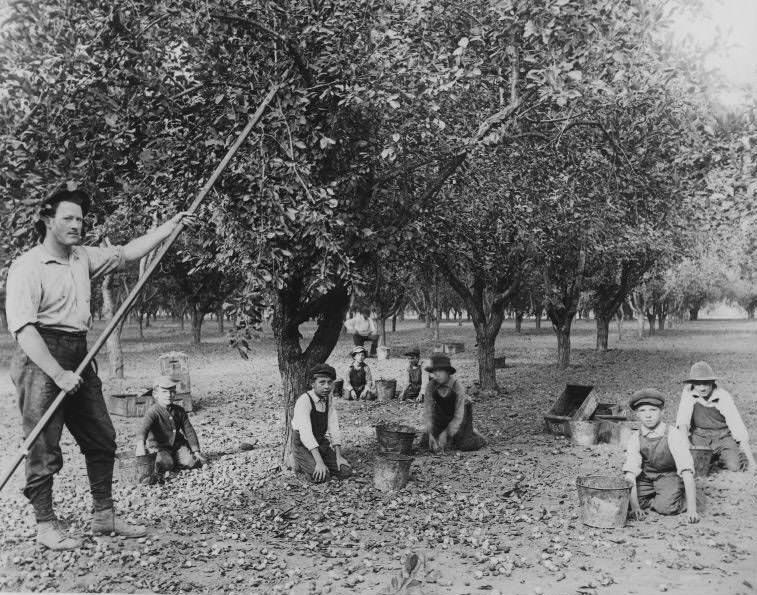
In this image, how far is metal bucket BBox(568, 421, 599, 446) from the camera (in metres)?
9.81

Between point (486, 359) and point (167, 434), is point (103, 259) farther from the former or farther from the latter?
point (486, 359)

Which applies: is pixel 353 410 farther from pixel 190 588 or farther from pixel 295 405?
pixel 190 588

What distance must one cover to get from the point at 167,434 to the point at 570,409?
704cm

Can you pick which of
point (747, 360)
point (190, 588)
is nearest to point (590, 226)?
point (190, 588)

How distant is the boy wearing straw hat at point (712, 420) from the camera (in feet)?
24.8

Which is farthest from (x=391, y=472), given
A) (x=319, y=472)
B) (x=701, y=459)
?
(x=701, y=459)

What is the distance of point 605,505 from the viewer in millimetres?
6172

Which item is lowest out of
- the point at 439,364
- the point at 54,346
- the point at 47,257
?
the point at 439,364

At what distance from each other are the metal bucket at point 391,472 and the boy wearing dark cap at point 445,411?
1.91m

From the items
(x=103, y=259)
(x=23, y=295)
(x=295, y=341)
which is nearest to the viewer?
(x=23, y=295)

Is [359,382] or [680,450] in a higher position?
[680,450]

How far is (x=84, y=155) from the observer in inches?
241

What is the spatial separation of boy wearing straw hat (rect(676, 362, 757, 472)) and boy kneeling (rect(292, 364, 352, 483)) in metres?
4.29

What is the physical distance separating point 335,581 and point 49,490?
233 cm
